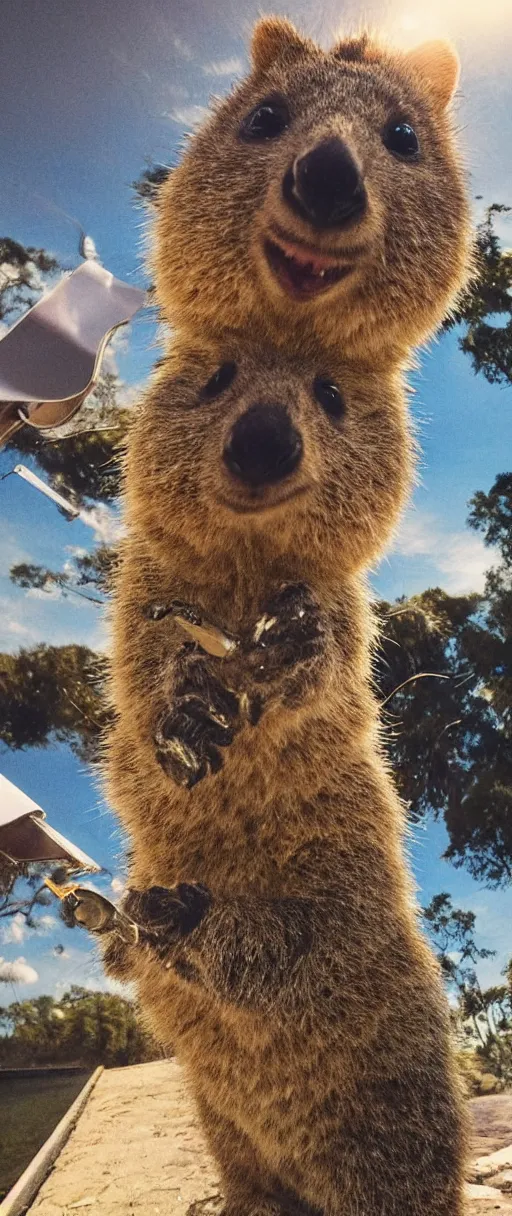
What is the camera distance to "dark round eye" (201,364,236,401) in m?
1.35

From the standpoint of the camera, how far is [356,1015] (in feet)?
4.66

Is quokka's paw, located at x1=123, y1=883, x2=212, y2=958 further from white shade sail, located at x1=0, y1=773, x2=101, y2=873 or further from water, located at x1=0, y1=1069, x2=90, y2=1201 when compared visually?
water, located at x1=0, y1=1069, x2=90, y2=1201

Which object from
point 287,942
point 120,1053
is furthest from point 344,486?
point 120,1053

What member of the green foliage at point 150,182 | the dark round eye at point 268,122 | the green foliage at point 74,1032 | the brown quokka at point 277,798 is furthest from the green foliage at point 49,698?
the dark round eye at point 268,122

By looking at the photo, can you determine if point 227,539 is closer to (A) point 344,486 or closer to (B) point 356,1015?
(A) point 344,486

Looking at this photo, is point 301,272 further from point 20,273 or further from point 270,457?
point 20,273

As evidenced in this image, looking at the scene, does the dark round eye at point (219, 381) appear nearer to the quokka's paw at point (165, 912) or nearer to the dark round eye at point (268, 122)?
the dark round eye at point (268, 122)

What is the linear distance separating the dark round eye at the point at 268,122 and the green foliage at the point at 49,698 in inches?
44.6

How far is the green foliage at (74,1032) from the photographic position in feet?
7.20

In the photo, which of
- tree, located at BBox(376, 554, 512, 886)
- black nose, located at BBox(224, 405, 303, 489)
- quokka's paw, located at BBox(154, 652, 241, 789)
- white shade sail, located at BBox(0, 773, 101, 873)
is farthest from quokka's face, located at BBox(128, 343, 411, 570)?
tree, located at BBox(376, 554, 512, 886)

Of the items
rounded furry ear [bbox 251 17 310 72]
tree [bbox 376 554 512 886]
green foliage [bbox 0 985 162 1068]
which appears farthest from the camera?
tree [bbox 376 554 512 886]

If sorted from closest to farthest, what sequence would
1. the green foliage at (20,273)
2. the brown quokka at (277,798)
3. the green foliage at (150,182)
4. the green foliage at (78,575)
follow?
the brown quokka at (277,798) → the green foliage at (150,182) → the green foliage at (78,575) → the green foliage at (20,273)

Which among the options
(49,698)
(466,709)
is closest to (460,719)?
(466,709)

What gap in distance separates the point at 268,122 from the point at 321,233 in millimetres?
276
